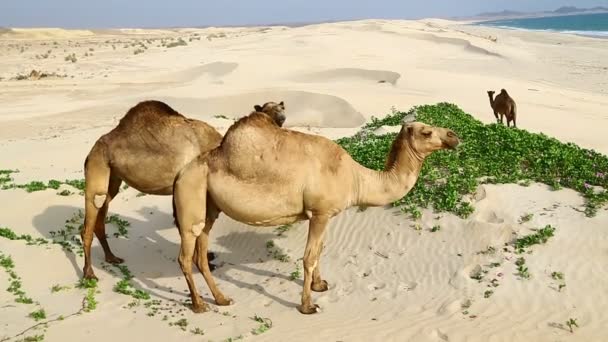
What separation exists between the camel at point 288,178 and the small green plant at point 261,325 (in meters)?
0.52

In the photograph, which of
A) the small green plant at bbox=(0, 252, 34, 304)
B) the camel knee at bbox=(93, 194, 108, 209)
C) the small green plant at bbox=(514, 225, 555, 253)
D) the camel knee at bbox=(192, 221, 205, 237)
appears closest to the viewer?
the camel knee at bbox=(192, 221, 205, 237)

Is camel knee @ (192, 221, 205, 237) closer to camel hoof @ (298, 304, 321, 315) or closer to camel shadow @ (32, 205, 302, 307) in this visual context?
camel shadow @ (32, 205, 302, 307)

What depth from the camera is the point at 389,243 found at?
8.38 metres

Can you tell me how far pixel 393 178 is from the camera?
6.68 metres

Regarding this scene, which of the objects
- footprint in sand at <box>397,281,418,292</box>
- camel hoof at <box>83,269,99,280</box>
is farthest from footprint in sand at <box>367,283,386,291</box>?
camel hoof at <box>83,269,99,280</box>

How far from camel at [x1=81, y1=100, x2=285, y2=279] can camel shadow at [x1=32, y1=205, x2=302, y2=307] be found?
0.88 m

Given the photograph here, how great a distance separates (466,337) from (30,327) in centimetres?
485

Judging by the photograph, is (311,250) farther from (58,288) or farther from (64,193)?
(64,193)

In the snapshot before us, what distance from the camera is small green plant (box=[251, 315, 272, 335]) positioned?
21.1 feet

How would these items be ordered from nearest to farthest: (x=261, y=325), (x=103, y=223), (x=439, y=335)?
(x=439, y=335), (x=261, y=325), (x=103, y=223)

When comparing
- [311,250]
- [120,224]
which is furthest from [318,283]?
[120,224]

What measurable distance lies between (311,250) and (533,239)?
3.10 m

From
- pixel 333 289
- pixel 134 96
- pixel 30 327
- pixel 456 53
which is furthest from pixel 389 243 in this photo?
pixel 456 53

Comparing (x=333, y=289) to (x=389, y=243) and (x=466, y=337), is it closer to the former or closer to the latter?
(x=389, y=243)
